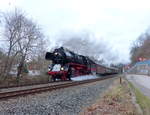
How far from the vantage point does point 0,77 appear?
27625 millimetres

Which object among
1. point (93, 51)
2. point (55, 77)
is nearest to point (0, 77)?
Answer: point (55, 77)

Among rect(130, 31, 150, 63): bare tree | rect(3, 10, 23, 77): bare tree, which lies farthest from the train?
rect(130, 31, 150, 63): bare tree

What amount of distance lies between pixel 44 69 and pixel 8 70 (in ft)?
37.9

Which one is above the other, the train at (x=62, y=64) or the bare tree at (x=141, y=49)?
the bare tree at (x=141, y=49)

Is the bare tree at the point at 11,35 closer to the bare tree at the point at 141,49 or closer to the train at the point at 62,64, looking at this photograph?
the train at the point at 62,64

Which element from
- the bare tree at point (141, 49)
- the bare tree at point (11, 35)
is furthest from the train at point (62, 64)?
the bare tree at point (141, 49)

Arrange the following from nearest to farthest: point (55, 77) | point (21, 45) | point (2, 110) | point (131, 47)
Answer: point (2, 110) → point (55, 77) → point (21, 45) → point (131, 47)

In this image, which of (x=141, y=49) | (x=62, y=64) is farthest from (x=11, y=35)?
(x=141, y=49)

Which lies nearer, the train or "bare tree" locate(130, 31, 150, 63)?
the train

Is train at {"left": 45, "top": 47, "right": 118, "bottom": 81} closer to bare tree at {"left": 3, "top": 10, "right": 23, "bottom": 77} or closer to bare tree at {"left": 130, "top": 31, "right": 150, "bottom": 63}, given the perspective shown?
bare tree at {"left": 3, "top": 10, "right": 23, "bottom": 77}

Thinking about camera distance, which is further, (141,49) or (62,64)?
(141,49)

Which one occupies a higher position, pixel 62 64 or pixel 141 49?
pixel 141 49

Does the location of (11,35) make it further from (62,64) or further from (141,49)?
(141,49)

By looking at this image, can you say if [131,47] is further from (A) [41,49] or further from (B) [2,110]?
(B) [2,110]
